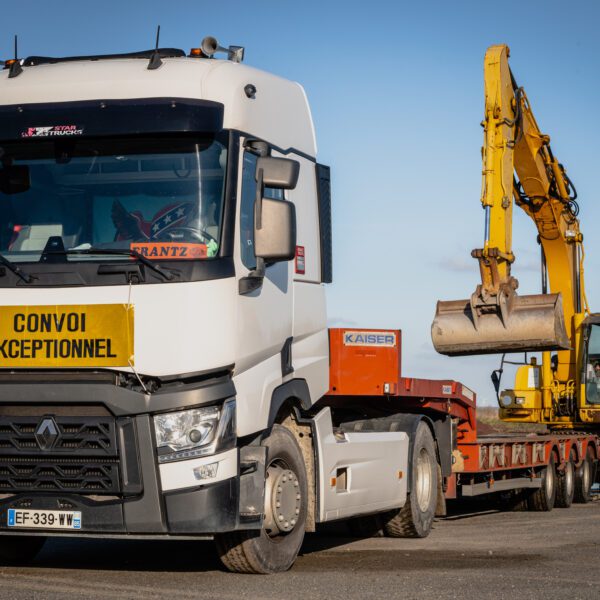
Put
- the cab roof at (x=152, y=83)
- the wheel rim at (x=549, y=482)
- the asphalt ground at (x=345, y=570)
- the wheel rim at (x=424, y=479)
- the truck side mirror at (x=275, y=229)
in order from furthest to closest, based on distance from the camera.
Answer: the wheel rim at (x=549, y=482) → the wheel rim at (x=424, y=479) → the cab roof at (x=152, y=83) → the truck side mirror at (x=275, y=229) → the asphalt ground at (x=345, y=570)

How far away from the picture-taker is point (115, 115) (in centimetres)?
895

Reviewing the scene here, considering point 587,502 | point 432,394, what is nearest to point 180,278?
point 432,394

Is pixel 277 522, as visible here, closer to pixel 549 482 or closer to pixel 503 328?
pixel 503 328

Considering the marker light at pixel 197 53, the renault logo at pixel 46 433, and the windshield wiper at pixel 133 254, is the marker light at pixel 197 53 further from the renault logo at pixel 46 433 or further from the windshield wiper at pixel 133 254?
the renault logo at pixel 46 433

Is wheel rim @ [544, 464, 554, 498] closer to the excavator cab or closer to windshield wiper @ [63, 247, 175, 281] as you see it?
the excavator cab

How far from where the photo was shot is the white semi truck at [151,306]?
8.41 meters

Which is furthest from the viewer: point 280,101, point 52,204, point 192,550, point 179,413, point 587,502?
point 587,502

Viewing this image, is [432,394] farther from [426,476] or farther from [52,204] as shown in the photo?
[52,204]

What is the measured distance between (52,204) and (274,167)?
63.4 inches

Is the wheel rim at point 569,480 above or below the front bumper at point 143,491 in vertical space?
below

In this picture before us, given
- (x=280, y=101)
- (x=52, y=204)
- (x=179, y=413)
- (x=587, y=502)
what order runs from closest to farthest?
1. (x=179, y=413)
2. (x=52, y=204)
3. (x=280, y=101)
4. (x=587, y=502)

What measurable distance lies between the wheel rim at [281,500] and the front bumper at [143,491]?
0.74 metres

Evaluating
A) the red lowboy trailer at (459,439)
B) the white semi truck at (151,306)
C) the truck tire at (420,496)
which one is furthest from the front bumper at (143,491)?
the truck tire at (420,496)

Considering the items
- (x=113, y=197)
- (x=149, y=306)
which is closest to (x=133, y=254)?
(x=149, y=306)
